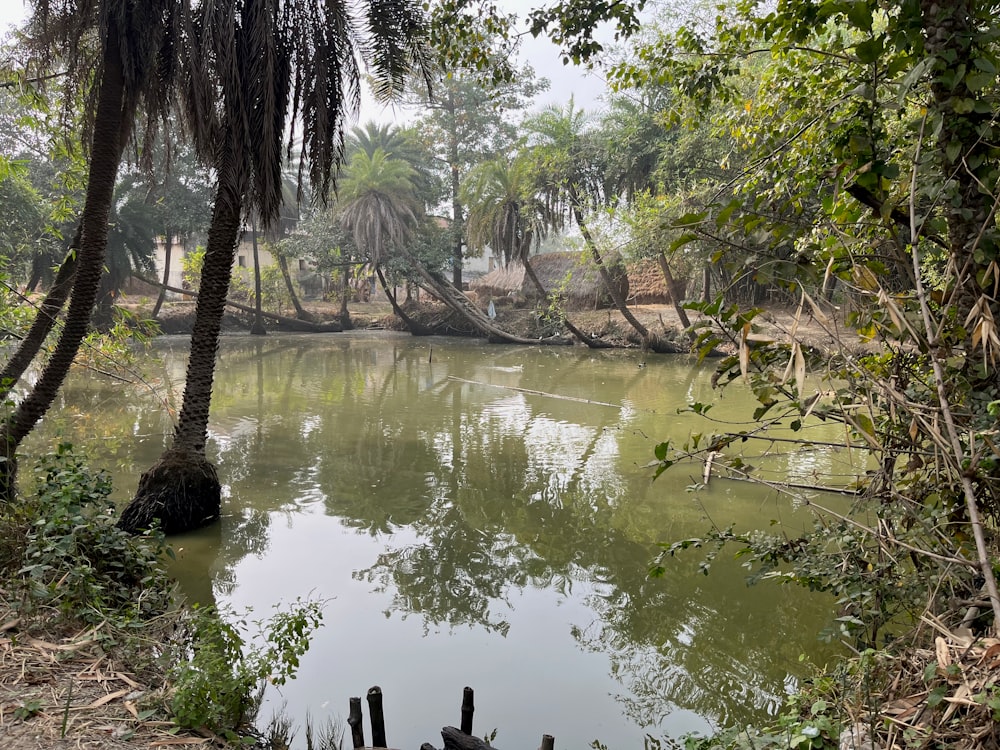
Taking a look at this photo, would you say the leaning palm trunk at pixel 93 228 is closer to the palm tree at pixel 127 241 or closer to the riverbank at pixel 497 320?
the riverbank at pixel 497 320

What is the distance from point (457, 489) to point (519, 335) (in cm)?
2057

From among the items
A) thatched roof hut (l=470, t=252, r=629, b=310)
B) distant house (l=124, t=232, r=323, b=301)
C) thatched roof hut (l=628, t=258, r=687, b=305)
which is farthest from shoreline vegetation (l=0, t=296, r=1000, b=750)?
distant house (l=124, t=232, r=323, b=301)

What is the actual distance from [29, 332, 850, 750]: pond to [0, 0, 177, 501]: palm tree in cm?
111

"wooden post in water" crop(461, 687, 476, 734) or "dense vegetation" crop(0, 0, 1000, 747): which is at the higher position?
"dense vegetation" crop(0, 0, 1000, 747)

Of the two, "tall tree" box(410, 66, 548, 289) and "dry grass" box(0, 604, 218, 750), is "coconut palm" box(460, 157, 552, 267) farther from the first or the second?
"dry grass" box(0, 604, 218, 750)

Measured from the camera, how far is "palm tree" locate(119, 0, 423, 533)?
6.44 m

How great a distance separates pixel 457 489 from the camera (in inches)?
331

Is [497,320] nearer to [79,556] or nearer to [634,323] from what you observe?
[634,323]

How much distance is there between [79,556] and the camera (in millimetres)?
4223

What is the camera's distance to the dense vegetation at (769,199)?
7.28 ft

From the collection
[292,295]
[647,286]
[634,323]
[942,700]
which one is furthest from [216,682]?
[292,295]

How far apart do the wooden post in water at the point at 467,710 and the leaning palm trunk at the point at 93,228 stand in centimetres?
500

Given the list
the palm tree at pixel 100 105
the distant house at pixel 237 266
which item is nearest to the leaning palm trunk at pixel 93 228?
the palm tree at pixel 100 105

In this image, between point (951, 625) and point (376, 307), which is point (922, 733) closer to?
point (951, 625)
